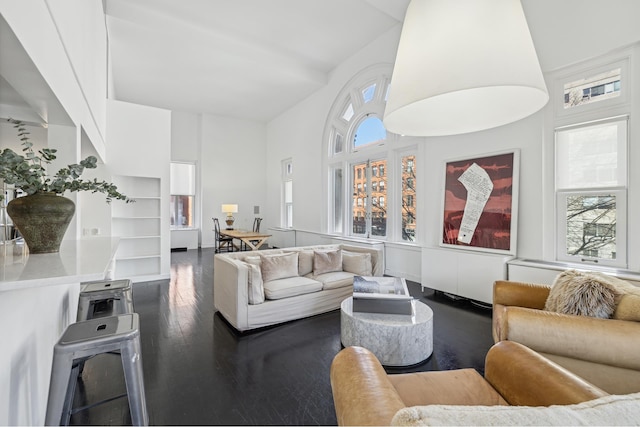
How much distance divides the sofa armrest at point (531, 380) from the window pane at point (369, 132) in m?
4.92

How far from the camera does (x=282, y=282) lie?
3.49 metres

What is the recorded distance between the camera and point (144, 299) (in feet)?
13.8

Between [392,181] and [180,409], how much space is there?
15.7 ft

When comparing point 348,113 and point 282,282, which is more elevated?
point 348,113

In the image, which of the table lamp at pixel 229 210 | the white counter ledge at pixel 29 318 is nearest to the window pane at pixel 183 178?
the table lamp at pixel 229 210

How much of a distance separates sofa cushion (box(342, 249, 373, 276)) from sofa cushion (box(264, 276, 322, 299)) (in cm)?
68

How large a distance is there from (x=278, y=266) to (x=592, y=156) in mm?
3829

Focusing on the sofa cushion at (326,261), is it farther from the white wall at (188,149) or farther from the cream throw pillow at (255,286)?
the white wall at (188,149)

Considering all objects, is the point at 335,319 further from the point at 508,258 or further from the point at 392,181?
the point at 392,181

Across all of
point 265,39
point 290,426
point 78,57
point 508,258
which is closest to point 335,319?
point 290,426

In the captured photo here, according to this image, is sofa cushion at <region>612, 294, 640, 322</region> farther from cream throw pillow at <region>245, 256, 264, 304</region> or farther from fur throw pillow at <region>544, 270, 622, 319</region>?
cream throw pillow at <region>245, 256, 264, 304</region>

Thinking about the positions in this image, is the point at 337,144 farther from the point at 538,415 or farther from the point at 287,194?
the point at 538,415

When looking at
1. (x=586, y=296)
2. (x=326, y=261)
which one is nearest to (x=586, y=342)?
(x=586, y=296)

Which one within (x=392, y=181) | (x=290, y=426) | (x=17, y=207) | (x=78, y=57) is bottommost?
(x=290, y=426)
